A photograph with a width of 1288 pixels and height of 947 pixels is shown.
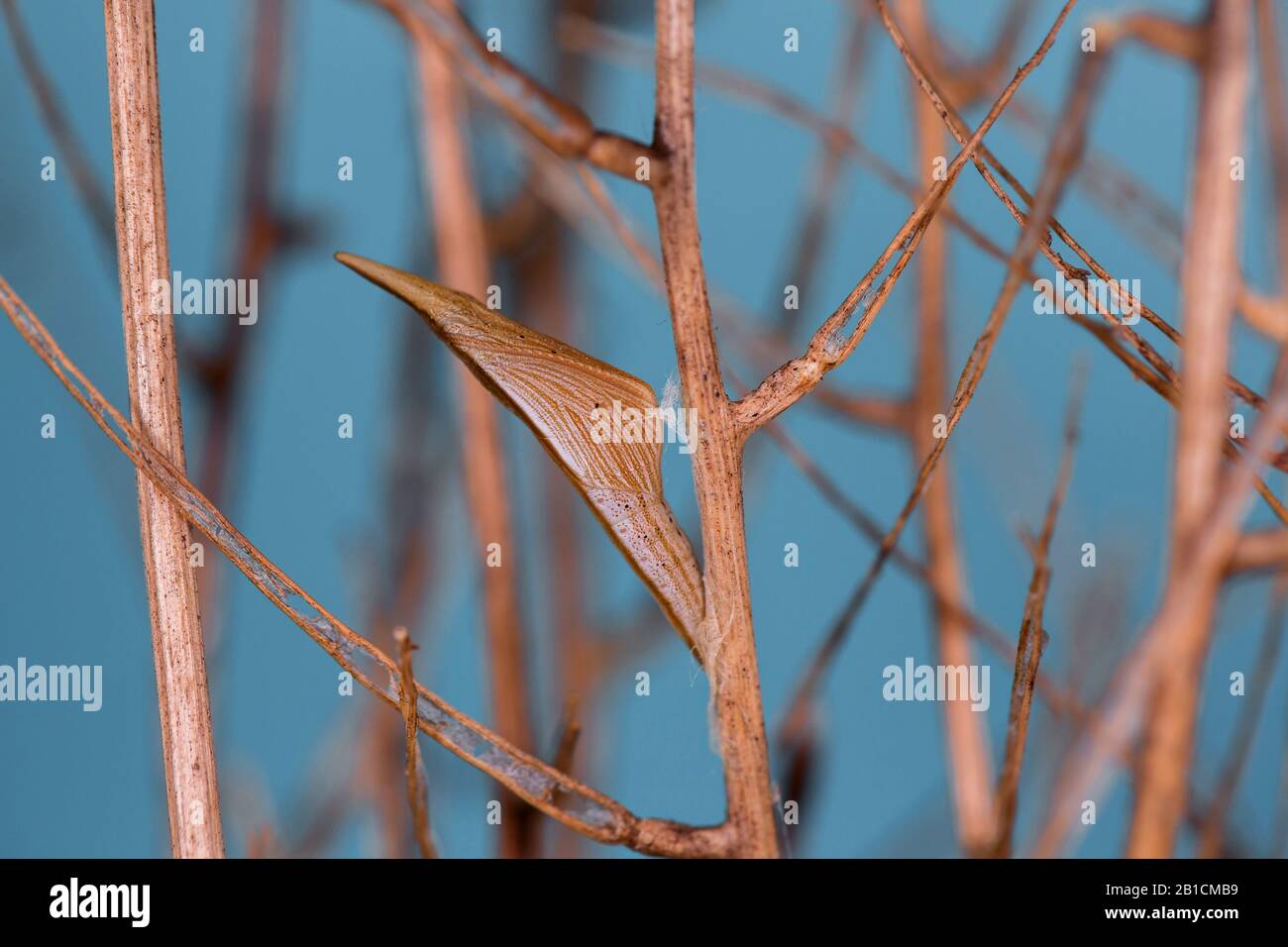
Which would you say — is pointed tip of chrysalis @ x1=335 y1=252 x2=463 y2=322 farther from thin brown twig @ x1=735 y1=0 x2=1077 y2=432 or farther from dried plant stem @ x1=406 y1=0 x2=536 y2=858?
dried plant stem @ x1=406 y1=0 x2=536 y2=858

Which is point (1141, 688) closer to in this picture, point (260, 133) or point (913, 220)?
point (913, 220)

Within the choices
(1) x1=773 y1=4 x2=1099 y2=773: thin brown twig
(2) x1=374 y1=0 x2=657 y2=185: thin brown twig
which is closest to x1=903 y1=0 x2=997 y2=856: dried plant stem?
(1) x1=773 y1=4 x2=1099 y2=773: thin brown twig

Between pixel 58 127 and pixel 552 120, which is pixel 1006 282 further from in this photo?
pixel 58 127

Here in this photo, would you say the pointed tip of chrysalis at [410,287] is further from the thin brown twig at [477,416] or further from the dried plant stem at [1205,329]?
the thin brown twig at [477,416]

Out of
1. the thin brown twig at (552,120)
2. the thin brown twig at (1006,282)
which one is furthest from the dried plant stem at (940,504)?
the thin brown twig at (552,120)
